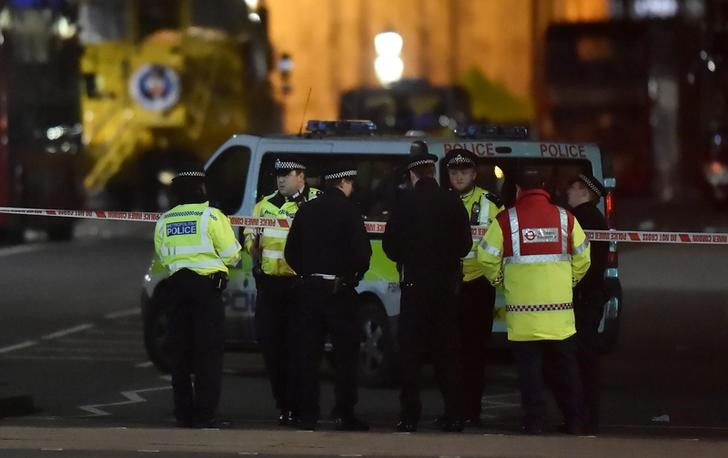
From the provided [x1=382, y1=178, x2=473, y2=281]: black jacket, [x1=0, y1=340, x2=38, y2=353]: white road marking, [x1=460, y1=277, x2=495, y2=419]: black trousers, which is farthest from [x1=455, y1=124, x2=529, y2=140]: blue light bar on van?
[x1=0, y1=340, x2=38, y2=353]: white road marking

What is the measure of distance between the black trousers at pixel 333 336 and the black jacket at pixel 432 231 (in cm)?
47

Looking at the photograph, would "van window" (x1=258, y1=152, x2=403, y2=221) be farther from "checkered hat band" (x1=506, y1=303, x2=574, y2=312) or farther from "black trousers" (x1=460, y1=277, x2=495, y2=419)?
"checkered hat band" (x1=506, y1=303, x2=574, y2=312)

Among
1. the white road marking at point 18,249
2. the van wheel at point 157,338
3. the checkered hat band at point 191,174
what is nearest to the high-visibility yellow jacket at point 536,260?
the checkered hat band at point 191,174

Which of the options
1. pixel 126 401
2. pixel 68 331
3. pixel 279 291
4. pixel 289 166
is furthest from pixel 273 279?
pixel 68 331

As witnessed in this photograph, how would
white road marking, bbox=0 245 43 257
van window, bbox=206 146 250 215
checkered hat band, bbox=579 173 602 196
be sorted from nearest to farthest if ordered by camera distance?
checkered hat band, bbox=579 173 602 196 → van window, bbox=206 146 250 215 → white road marking, bbox=0 245 43 257

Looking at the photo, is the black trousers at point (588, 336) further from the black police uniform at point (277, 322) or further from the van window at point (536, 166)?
the van window at point (536, 166)

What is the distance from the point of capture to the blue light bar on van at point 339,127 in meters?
14.5

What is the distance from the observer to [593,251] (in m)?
11.8

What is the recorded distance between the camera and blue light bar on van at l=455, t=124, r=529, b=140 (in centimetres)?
1415

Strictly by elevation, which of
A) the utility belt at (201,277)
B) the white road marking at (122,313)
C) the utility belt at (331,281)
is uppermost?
the utility belt at (201,277)

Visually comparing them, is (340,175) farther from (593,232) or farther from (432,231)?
(593,232)

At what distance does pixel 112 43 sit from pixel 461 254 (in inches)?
1085

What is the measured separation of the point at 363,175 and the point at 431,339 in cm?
273

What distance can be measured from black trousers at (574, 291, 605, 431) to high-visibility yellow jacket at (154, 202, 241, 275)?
2.11 metres
